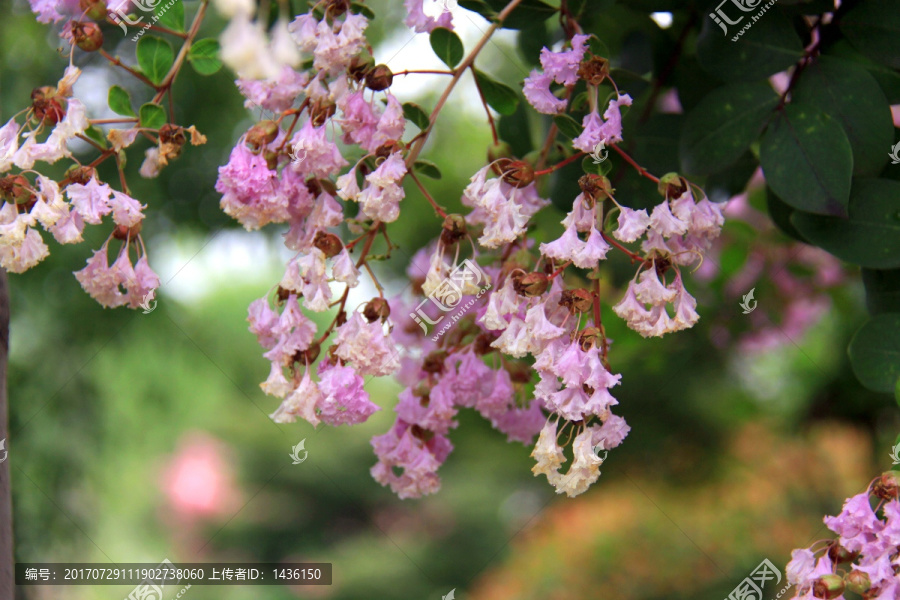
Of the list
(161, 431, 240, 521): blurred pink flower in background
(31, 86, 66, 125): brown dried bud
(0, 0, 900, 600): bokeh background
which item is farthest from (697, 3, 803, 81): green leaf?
(161, 431, 240, 521): blurred pink flower in background

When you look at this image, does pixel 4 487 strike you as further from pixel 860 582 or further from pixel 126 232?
pixel 860 582

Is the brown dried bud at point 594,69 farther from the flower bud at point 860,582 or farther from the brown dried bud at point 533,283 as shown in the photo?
the flower bud at point 860,582

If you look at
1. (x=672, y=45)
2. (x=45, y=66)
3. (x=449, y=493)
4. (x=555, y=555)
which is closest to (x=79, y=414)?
(x=45, y=66)

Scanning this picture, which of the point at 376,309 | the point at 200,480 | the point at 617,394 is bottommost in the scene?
the point at 200,480

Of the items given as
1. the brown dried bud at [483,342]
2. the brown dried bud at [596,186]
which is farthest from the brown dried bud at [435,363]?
the brown dried bud at [596,186]

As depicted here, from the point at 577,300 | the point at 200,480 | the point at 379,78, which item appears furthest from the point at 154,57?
the point at 200,480

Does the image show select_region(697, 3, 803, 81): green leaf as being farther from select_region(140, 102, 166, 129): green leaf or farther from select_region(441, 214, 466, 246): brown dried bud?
select_region(140, 102, 166, 129): green leaf

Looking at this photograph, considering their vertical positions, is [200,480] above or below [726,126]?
below
